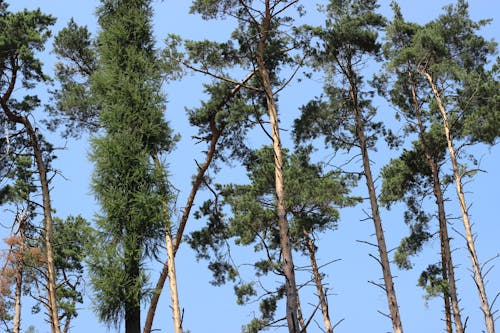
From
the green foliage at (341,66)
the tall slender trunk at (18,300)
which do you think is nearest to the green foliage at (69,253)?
the tall slender trunk at (18,300)

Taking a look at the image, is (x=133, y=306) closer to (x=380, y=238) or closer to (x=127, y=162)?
(x=127, y=162)

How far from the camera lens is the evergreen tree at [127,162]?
13.0 m

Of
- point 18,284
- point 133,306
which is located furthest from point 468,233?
point 18,284

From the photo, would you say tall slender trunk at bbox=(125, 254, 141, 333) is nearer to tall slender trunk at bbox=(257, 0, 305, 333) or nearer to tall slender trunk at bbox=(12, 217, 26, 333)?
tall slender trunk at bbox=(257, 0, 305, 333)

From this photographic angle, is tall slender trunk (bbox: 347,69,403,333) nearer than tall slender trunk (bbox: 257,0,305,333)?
No

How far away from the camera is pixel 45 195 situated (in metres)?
15.3

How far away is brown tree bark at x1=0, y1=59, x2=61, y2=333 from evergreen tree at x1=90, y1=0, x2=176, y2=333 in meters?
2.29

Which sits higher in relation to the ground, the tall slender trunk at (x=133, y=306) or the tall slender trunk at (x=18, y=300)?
the tall slender trunk at (x=18, y=300)

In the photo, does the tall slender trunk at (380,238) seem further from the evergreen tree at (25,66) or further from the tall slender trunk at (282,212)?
the evergreen tree at (25,66)

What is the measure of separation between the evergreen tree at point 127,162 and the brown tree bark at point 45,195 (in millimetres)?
2292

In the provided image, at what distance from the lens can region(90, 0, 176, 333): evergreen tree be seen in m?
Answer: 13.0

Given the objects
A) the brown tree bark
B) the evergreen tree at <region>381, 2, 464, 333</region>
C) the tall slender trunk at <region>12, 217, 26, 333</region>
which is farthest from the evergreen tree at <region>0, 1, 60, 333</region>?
the evergreen tree at <region>381, 2, 464, 333</region>

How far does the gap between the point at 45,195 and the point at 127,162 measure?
10.00ft

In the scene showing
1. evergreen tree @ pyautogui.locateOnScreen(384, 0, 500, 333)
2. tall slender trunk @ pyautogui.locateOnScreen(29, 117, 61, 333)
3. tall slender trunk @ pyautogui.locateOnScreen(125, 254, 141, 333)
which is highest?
evergreen tree @ pyautogui.locateOnScreen(384, 0, 500, 333)
